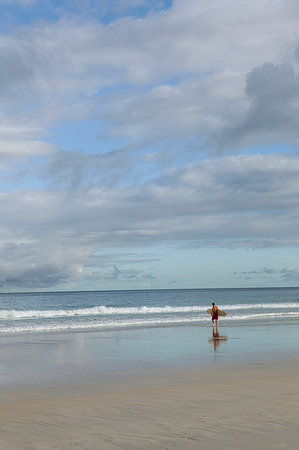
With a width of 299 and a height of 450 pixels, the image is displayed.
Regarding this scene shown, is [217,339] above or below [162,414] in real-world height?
above

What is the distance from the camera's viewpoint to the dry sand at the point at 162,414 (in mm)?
6770

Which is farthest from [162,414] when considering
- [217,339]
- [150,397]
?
[217,339]

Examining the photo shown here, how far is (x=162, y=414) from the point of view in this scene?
8414 mm

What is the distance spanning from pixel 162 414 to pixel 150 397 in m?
1.57

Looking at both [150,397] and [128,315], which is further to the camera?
[128,315]

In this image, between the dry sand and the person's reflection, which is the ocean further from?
the dry sand

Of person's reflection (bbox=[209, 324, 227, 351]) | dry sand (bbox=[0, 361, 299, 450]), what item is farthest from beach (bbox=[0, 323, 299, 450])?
person's reflection (bbox=[209, 324, 227, 351])

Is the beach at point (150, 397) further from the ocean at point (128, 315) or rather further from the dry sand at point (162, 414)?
the ocean at point (128, 315)

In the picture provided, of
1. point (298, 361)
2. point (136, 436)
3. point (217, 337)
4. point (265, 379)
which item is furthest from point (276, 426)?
point (217, 337)

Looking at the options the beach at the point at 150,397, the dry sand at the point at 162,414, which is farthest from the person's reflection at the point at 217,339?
the dry sand at the point at 162,414

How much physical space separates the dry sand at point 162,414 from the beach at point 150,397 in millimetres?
17

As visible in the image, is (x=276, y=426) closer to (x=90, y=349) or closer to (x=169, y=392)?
(x=169, y=392)

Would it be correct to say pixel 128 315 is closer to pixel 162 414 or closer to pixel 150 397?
pixel 150 397

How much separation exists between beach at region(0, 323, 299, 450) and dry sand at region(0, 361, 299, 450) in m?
0.02
